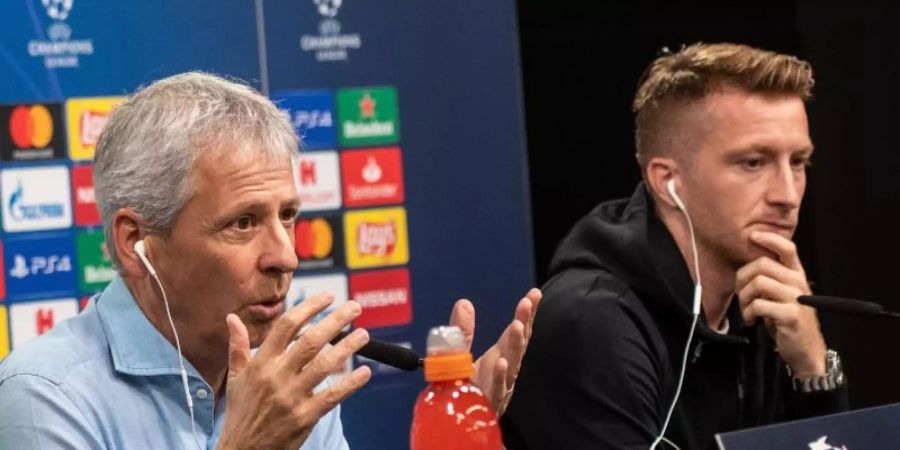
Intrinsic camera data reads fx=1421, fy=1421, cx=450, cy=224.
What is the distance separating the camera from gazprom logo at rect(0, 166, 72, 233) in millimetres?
2811

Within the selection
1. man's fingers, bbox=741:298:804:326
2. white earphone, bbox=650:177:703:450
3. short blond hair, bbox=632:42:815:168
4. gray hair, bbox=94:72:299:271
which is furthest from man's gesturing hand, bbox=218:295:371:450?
short blond hair, bbox=632:42:815:168

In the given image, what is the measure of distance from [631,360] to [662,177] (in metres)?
0.46

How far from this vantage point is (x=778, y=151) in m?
2.65

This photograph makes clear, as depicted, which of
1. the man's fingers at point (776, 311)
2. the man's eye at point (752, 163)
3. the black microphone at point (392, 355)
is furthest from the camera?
the man's eye at point (752, 163)

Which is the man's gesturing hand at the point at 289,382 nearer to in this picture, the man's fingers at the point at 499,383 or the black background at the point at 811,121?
the man's fingers at the point at 499,383

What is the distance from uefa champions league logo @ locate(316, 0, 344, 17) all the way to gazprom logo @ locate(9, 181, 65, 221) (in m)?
0.74

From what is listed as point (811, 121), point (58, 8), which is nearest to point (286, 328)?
point (58, 8)

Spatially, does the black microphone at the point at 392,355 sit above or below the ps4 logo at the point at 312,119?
below

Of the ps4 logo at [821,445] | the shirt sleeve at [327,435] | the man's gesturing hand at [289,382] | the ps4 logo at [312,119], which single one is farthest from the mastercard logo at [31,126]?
the ps4 logo at [821,445]

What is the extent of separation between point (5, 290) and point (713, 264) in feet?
4.55

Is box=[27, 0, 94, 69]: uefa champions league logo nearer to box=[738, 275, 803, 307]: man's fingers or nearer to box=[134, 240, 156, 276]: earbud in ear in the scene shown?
box=[134, 240, 156, 276]: earbud in ear

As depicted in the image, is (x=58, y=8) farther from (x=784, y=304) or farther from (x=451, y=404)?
(x=451, y=404)

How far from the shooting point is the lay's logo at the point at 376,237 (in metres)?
3.20

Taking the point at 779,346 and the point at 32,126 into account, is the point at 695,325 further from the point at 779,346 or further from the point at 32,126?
the point at 32,126
